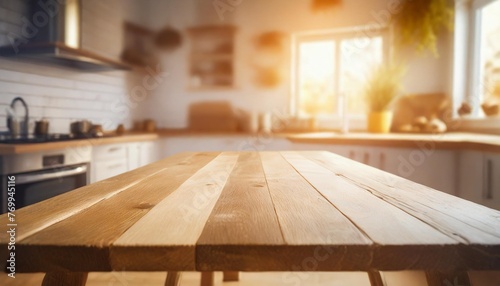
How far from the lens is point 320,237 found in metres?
0.50

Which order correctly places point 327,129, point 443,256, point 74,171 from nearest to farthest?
point 443,256 < point 74,171 < point 327,129

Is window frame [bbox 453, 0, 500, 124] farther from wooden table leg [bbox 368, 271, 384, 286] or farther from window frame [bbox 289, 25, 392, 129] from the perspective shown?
wooden table leg [bbox 368, 271, 384, 286]

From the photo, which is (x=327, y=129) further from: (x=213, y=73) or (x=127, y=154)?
(x=127, y=154)

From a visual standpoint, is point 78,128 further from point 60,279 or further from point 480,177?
point 480,177

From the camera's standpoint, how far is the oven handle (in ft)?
6.42

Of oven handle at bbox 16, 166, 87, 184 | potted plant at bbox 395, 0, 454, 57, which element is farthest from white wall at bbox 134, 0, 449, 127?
oven handle at bbox 16, 166, 87, 184

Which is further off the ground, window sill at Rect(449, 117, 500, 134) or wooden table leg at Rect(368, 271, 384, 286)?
window sill at Rect(449, 117, 500, 134)

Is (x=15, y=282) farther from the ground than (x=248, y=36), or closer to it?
closer to it

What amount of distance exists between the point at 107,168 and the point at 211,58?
6.76 ft

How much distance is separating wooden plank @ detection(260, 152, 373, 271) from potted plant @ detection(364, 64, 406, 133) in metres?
2.61

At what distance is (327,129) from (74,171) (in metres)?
2.62

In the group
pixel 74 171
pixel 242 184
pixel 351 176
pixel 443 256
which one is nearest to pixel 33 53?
pixel 74 171

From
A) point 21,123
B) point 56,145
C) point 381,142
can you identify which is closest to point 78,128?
point 21,123

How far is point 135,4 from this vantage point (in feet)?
13.8
